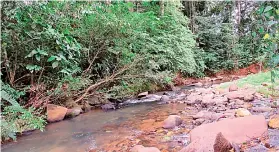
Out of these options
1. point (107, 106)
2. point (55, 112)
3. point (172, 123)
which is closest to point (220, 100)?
point (172, 123)

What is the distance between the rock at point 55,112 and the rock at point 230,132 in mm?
2622

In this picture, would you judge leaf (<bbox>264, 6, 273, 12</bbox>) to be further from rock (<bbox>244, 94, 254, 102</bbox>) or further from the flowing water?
rock (<bbox>244, 94, 254, 102</bbox>)

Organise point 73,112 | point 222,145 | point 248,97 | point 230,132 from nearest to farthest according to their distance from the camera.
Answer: point 222,145
point 230,132
point 248,97
point 73,112

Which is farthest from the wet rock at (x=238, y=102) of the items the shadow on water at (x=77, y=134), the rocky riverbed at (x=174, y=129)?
the shadow on water at (x=77, y=134)

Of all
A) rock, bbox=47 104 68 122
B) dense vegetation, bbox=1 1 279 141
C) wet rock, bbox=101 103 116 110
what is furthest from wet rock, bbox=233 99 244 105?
rock, bbox=47 104 68 122

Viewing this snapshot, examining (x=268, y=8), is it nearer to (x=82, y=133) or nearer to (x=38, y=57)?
(x=82, y=133)

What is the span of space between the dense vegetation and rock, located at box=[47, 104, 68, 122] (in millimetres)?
139

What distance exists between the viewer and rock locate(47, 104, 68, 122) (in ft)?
13.4

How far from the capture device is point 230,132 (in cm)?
218

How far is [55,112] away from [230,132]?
3071 millimetres

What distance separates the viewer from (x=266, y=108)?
306 centimetres

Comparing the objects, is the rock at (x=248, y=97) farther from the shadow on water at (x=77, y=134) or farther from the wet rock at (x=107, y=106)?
the wet rock at (x=107, y=106)

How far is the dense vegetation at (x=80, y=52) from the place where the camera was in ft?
11.7

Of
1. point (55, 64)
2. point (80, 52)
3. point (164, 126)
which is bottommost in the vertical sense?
point (164, 126)
